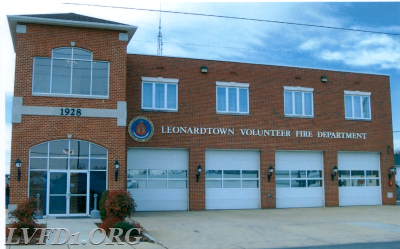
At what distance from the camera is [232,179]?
23703 millimetres

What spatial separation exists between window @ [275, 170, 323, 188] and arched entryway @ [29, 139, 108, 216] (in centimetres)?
1043

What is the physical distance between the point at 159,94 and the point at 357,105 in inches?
499

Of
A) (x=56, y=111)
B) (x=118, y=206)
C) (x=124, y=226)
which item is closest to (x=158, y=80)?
(x=56, y=111)

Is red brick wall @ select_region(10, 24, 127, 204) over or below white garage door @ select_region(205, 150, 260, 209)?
over

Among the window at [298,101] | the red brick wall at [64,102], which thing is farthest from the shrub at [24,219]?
the window at [298,101]

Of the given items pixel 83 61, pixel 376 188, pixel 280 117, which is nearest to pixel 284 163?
pixel 280 117

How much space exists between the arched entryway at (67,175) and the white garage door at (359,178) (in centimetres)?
1469

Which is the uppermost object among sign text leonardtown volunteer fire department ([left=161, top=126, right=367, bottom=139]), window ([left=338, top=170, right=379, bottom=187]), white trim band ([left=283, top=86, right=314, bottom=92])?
white trim band ([left=283, top=86, right=314, bottom=92])

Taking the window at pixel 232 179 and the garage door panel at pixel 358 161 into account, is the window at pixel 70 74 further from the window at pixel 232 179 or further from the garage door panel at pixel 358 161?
the garage door panel at pixel 358 161

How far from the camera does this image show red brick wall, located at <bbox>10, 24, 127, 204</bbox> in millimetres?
18188

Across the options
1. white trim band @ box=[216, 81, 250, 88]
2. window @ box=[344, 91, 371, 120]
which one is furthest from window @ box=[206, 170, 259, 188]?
window @ box=[344, 91, 371, 120]

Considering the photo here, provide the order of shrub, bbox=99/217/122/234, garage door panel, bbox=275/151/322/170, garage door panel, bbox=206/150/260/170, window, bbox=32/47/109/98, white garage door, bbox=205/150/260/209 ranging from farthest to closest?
garage door panel, bbox=275/151/322/170 < garage door panel, bbox=206/150/260/170 < white garage door, bbox=205/150/260/209 < window, bbox=32/47/109/98 < shrub, bbox=99/217/122/234

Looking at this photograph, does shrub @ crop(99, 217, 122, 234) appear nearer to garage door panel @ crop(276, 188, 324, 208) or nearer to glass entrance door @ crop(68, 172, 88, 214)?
glass entrance door @ crop(68, 172, 88, 214)

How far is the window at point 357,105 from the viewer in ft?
86.7
